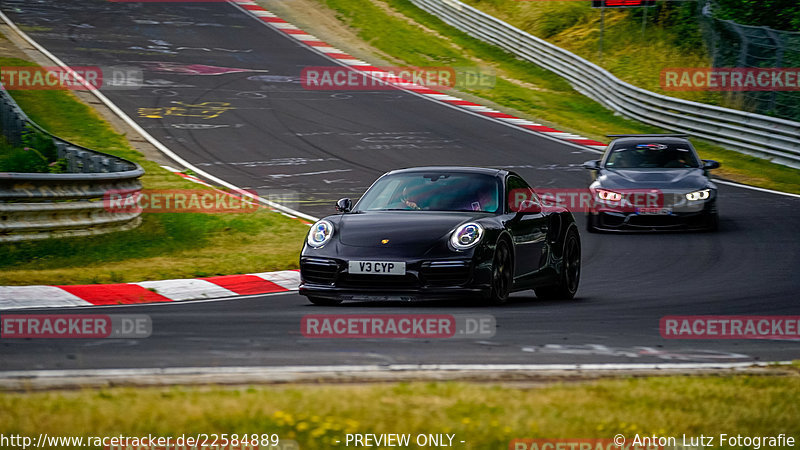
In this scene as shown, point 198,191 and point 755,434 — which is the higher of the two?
point 755,434

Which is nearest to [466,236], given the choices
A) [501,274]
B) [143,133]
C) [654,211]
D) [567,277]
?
[501,274]

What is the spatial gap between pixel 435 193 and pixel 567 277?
5.41 feet

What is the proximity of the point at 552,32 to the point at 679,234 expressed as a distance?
862 inches

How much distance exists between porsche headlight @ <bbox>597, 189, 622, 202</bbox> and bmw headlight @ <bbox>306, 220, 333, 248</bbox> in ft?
24.0

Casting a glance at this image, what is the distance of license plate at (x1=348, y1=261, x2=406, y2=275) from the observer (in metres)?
9.09

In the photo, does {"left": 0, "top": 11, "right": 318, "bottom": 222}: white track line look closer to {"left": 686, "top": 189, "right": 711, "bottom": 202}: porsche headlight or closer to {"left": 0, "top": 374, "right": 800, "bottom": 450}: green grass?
{"left": 686, "top": 189, "right": 711, "bottom": 202}: porsche headlight

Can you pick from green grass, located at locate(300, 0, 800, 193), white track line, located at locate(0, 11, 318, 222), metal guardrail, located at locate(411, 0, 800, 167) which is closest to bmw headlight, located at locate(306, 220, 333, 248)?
white track line, located at locate(0, 11, 318, 222)

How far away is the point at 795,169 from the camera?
23.5 meters

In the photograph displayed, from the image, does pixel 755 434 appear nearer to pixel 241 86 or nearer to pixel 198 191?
pixel 198 191

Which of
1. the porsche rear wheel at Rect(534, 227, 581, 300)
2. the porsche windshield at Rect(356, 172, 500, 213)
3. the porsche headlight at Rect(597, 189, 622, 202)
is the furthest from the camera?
the porsche headlight at Rect(597, 189, 622, 202)

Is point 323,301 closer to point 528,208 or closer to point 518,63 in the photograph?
point 528,208

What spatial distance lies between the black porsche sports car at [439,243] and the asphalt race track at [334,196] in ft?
0.68

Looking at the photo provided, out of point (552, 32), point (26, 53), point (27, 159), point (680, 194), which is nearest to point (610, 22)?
point (552, 32)

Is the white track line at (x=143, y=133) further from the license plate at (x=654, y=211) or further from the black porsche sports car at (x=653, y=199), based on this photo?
the license plate at (x=654, y=211)
